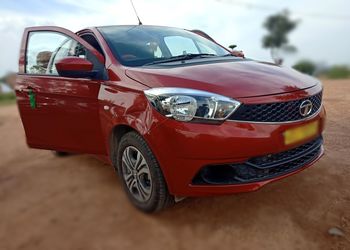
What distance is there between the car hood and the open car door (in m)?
0.59

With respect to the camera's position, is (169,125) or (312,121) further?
(312,121)

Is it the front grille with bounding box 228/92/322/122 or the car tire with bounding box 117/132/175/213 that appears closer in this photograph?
the front grille with bounding box 228/92/322/122

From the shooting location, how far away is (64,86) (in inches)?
136

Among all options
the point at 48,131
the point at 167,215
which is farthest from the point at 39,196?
the point at 167,215

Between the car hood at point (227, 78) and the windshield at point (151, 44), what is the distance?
0.35 metres

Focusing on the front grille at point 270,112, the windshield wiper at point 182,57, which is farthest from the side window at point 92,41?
the front grille at point 270,112

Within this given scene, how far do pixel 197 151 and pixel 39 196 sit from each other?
6.45ft

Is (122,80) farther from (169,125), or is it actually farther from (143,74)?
(169,125)

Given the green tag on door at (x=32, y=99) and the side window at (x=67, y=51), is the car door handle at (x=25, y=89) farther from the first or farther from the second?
the side window at (x=67, y=51)

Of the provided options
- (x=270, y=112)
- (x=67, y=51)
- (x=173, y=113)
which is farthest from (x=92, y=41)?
(x=270, y=112)

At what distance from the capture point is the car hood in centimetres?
252

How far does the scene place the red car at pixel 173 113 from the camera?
2422 millimetres

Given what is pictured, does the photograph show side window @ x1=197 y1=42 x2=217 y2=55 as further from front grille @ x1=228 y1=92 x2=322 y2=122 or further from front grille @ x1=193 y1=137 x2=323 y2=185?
front grille @ x1=193 y1=137 x2=323 y2=185

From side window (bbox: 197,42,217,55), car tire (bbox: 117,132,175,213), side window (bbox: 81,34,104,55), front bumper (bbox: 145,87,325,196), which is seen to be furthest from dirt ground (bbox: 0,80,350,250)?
side window (bbox: 197,42,217,55)
